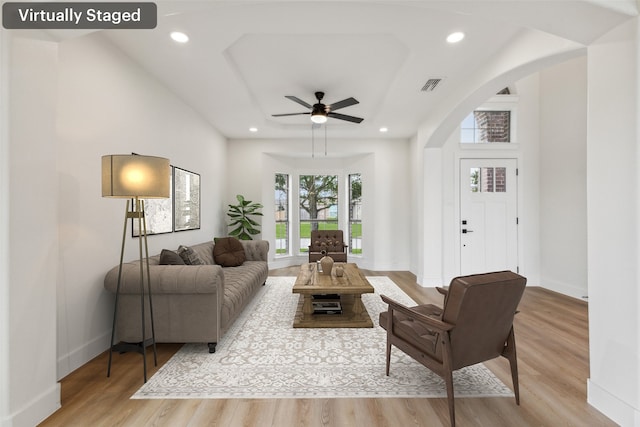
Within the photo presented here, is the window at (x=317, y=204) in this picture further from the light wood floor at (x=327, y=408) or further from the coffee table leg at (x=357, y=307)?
the light wood floor at (x=327, y=408)

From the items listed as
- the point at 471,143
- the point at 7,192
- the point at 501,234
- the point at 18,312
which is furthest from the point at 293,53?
the point at 501,234

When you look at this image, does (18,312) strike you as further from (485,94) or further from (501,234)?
(501,234)

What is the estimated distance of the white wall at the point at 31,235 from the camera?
1686 millimetres

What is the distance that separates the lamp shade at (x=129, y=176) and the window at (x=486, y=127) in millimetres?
4951

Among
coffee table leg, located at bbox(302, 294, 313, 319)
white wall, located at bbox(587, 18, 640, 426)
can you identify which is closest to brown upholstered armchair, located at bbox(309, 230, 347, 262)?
coffee table leg, located at bbox(302, 294, 313, 319)

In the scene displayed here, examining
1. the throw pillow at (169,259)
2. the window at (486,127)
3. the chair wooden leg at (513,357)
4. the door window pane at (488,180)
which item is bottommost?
the chair wooden leg at (513,357)

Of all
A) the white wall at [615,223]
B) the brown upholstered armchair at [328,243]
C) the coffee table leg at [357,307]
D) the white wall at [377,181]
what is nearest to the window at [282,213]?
the white wall at [377,181]

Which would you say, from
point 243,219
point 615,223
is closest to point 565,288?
point 615,223

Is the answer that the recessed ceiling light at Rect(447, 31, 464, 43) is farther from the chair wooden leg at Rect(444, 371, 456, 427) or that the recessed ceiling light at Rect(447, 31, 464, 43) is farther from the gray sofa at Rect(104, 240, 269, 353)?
the gray sofa at Rect(104, 240, 269, 353)

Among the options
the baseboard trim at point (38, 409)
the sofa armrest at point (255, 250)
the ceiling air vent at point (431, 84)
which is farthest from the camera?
the sofa armrest at point (255, 250)

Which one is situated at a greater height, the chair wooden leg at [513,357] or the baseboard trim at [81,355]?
the chair wooden leg at [513,357]

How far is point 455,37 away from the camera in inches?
112

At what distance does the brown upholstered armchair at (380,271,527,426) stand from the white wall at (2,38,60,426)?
234 centimetres

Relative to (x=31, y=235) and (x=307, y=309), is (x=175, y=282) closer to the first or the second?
(x=31, y=235)
